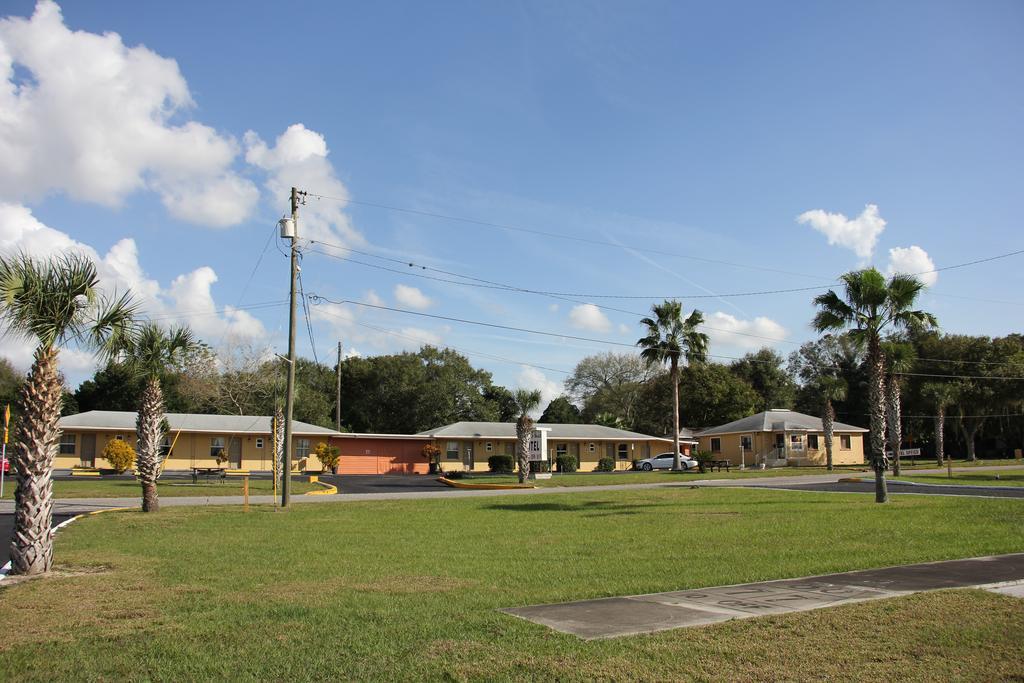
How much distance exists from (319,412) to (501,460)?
2115 centimetres

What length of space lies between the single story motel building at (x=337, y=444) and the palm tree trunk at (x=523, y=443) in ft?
23.2

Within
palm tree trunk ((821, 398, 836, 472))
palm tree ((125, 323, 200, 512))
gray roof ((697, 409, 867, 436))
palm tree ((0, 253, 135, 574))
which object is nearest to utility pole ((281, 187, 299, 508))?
palm tree ((125, 323, 200, 512))

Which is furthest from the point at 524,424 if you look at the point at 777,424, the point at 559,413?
the point at 559,413

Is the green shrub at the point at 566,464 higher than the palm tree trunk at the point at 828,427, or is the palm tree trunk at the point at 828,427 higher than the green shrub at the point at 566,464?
the palm tree trunk at the point at 828,427

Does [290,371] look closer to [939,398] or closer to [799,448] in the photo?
[799,448]

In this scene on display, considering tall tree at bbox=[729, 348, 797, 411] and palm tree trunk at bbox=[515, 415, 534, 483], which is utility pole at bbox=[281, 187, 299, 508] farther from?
tall tree at bbox=[729, 348, 797, 411]

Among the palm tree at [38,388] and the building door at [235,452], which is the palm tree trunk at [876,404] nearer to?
the palm tree at [38,388]

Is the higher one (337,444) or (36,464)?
(36,464)

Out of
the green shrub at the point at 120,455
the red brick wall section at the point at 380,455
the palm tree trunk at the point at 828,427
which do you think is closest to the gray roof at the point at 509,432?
the red brick wall section at the point at 380,455

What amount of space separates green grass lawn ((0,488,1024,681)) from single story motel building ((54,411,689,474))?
30.4 meters

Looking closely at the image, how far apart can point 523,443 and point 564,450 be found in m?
20.3

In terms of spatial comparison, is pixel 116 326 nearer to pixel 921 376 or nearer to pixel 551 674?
pixel 551 674

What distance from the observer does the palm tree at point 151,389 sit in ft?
67.8

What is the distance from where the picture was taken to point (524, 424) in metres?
39.5
